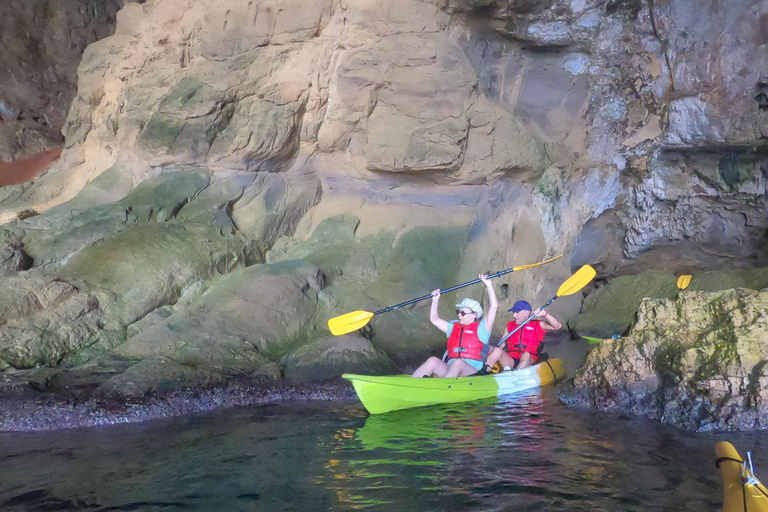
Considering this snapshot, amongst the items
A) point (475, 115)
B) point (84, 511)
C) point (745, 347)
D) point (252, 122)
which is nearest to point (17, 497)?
point (84, 511)

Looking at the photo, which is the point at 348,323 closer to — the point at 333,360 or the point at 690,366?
the point at 333,360

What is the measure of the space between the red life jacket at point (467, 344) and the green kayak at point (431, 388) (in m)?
0.28

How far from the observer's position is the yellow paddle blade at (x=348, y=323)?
6105 millimetres

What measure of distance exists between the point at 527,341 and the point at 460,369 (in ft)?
4.13

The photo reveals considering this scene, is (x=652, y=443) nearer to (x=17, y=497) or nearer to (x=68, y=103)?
(x=17, y=497)

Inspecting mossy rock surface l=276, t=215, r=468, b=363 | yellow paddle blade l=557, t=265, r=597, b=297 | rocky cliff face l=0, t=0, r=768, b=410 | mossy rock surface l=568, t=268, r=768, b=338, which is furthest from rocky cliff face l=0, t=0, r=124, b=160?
mossy rock surface l=568, t=268, r=768, b=338

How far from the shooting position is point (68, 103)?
35.2 ft

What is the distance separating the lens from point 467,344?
231 inches

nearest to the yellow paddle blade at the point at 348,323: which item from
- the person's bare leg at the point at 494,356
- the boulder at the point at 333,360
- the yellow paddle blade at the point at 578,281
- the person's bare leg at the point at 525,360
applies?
the boulder at the point at 333,360

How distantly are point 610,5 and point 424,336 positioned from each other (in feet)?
17.1

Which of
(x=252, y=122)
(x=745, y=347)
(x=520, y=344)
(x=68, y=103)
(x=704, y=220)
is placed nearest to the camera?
(x=745, y=347)

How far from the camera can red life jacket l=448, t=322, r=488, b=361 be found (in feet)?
19.2

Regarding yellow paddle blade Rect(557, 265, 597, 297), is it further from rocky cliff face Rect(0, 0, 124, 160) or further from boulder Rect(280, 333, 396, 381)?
rocky cliff face Rect(0, 0, 124, 160)

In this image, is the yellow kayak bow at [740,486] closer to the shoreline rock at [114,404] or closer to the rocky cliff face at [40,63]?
the shoreline rock at [114,404]
